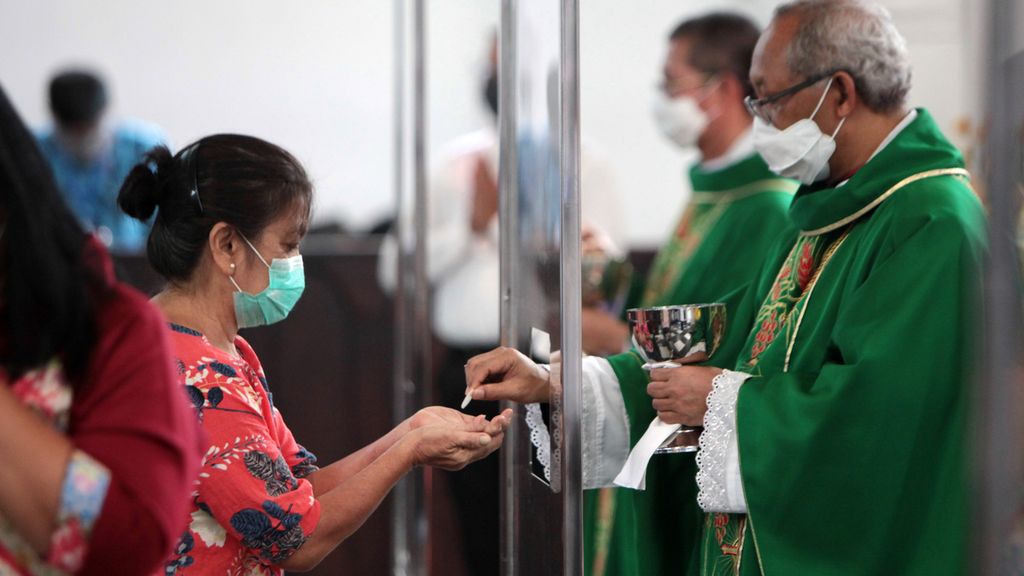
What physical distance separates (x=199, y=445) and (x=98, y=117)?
4107 mm

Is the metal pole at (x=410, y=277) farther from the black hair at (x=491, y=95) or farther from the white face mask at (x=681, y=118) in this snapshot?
the white face mask at (x=681, y=118)

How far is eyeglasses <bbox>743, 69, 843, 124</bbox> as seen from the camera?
2.30m

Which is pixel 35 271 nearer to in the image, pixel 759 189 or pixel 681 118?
pixel 759 189

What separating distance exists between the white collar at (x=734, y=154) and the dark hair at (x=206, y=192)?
189 centimetres

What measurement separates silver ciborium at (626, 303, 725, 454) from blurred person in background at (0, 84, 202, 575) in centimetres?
94

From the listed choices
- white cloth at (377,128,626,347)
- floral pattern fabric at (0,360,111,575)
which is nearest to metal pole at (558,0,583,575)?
floral pattern fabric at (0,360,111,575)

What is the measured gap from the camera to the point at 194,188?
1.86 metres

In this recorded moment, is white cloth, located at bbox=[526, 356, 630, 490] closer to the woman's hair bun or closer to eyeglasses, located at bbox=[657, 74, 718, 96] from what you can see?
the woman's hair bun

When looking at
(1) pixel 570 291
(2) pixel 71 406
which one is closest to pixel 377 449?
(1) pixel 570 291

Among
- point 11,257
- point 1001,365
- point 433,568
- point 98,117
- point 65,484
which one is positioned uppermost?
point 98,117

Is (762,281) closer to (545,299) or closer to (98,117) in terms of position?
(545,299)

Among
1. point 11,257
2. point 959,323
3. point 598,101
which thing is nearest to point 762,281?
point 959,323

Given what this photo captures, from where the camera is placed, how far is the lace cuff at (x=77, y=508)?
1.27 m

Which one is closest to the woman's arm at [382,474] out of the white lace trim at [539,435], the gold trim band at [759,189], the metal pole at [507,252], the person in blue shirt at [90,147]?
the white lace trim at [539,435]
